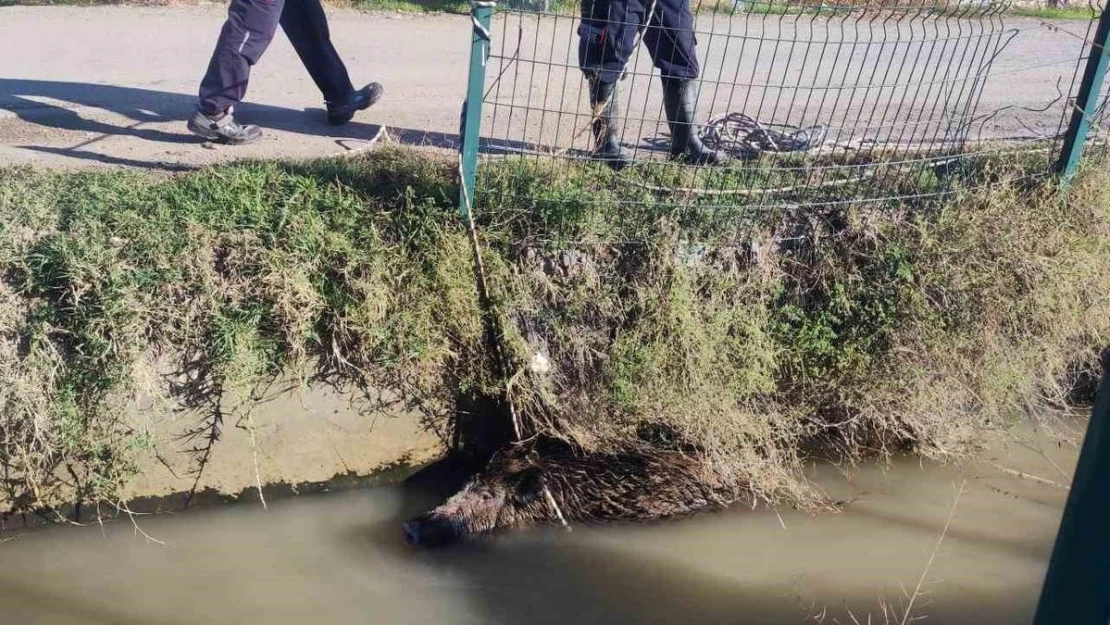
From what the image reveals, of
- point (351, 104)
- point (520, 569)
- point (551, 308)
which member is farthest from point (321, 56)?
point (520, 569)

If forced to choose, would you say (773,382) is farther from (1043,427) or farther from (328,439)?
(328,439)

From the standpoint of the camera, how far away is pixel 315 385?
3.86m

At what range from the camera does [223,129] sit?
513 centimetres

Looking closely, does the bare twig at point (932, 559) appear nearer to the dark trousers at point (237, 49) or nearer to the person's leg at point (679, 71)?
the person's leg at point (679, 71)

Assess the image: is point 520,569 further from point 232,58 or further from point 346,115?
point 346,115

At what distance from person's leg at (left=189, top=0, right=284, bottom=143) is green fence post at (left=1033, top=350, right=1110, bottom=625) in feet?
13.8

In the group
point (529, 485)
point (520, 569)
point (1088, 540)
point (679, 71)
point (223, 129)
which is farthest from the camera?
point (223, 129)

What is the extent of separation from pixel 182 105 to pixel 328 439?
9.44 feet

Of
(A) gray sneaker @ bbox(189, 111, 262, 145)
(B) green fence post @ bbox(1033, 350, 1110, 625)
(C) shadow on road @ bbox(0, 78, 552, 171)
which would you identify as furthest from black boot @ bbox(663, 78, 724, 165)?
(B) green fence post @ bbox(1033, 350, 1110, 625)

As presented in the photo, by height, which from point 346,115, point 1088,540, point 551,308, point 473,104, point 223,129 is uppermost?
point 473,104

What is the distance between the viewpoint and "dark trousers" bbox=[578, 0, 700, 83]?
4453 millimetres

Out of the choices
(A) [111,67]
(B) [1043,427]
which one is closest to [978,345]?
(B) [1043,427]

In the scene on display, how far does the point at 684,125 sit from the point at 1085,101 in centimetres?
173

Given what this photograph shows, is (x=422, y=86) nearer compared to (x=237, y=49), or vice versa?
(x=237, y=49)
